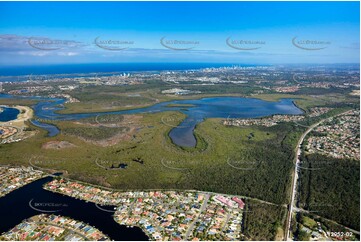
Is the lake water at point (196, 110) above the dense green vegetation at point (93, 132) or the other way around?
above

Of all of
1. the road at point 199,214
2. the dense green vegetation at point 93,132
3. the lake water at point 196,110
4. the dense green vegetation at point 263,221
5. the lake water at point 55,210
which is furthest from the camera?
the lake water at point 196,110

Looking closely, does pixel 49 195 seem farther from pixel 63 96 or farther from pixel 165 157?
pixel 63 96

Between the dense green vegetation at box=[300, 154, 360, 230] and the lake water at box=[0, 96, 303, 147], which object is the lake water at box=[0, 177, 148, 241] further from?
the lake water at box=[0, 96, 303, 147]

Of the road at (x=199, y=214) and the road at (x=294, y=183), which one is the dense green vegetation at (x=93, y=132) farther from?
the road at (x=294, y=183)

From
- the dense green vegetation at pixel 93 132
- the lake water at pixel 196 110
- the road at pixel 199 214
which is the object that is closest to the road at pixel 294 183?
the road at pixel 199 214

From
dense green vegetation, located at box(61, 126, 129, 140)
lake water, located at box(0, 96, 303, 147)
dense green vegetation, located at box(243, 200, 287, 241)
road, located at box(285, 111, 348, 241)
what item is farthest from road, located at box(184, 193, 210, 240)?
dense green vegetation, located at box(61, 126, 129, 140)

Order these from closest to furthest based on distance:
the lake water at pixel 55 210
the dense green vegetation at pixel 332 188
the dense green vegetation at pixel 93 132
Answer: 1. the lake water at pixel 55 210
2. the dense green vegetation at pixel 332 188
3. the dense green vegetation at pixel 93 132
